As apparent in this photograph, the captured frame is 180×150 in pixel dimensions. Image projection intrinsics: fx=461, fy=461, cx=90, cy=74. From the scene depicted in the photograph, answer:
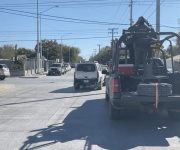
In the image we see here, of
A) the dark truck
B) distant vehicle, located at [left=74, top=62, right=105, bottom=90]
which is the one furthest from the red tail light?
distant vehicle, located at [left=74, top=62, right=105, bottom=90]

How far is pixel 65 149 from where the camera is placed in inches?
376

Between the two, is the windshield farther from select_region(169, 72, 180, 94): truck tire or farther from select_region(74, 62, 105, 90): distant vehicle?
select_region(169, 72, 180, 94): truck tire

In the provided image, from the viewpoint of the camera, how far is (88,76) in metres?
30.3

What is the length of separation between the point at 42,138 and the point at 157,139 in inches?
106

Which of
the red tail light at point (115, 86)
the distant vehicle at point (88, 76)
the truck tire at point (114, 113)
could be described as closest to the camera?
the red tail light at point (115, 86)

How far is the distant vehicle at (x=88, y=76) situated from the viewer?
30234mm

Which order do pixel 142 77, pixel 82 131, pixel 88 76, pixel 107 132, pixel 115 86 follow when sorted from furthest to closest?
1. pixel 88 76
2. pixel 142 77
3. pixel 115 86
4. pixel 82 131
5. pixel 107 132

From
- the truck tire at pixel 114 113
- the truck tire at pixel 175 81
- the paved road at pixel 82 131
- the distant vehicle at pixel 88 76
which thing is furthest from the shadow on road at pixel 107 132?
the distant vehicle at pixel 88 76

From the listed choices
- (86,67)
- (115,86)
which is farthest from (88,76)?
(115,86)

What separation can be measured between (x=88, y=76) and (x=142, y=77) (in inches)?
666

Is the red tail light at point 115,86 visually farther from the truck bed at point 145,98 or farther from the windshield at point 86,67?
the windshield at point 86,67

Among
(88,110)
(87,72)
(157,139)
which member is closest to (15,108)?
(88,110)

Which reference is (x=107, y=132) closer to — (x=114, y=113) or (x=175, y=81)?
(x=114, y=113)

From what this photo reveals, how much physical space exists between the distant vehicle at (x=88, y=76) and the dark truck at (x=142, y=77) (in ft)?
43.4
